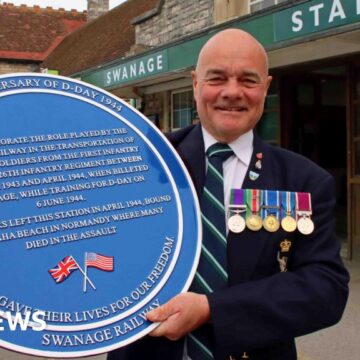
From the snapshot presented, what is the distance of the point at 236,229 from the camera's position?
1623mm

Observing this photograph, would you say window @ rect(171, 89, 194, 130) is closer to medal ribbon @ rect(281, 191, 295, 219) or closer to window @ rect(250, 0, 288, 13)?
window @ rect(250, 0, 288, 13)

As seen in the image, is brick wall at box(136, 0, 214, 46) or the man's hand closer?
the man's hand

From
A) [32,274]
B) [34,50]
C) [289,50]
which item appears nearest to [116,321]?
[32,274]

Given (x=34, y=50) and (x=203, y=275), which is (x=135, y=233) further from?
(x=34, y=50)

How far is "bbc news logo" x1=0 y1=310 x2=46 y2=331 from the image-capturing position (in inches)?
51.8

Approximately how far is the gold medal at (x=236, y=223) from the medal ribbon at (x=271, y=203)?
0.26ft

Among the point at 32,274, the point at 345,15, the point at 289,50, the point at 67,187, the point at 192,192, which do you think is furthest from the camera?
the point at 289,50

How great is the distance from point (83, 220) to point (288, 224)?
62 centimetres

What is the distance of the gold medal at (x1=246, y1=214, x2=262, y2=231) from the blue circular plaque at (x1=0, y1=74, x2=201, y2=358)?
0.53ft

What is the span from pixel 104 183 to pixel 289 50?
5548 mm

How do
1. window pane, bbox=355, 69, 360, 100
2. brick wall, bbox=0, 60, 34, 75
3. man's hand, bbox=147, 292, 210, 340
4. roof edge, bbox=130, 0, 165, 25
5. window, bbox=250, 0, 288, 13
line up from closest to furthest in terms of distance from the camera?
man's hand, bbox=147, 292, 210, 340, window pane, bbox=355, 69, 360, 100, window, bbox=250, 0, 288, 13, roof edge, bbox=130, 0, 165, 25, brick wall, bbox=0, 60, 34, 75

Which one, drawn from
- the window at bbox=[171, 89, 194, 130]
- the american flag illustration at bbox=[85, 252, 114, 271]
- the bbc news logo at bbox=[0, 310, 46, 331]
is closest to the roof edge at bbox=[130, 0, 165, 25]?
the window at bbox=[171, 89, 194, 130]

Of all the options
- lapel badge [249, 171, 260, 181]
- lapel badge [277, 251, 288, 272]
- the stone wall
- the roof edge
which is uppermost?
the stone wall

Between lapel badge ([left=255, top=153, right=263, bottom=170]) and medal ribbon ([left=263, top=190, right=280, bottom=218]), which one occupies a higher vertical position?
lapel badge ([left=255, top=153, right=263, bottom=170])
